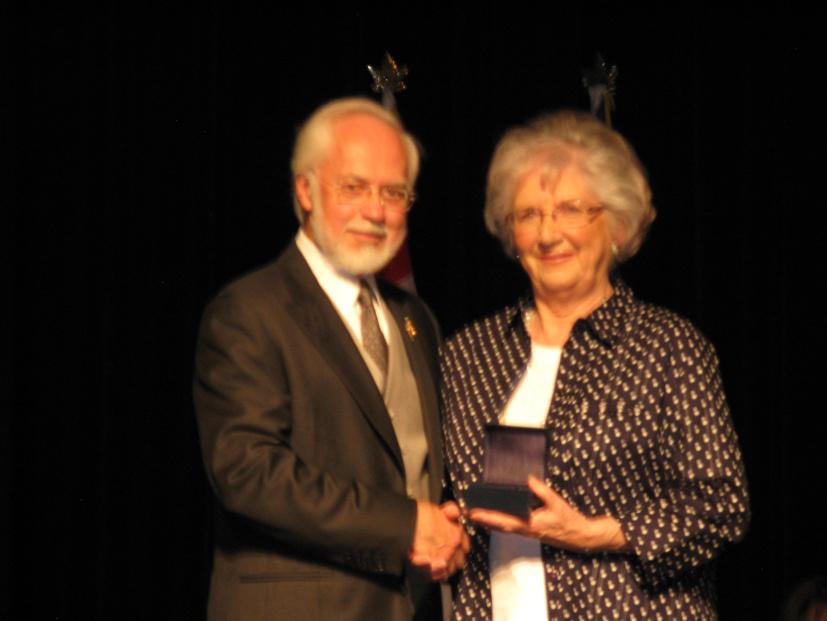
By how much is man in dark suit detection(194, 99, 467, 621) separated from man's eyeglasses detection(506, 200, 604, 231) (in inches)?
13.1

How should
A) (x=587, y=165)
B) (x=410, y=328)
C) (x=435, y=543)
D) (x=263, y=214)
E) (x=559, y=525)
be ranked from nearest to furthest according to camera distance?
(x=559, y=525) < (x=435, y=543) < (x=587, y=165) < (x=410, y=328) < (x=263, y=214)

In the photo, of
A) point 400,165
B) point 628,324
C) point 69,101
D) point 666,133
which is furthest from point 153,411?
point 666,133

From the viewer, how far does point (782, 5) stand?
4008 mm

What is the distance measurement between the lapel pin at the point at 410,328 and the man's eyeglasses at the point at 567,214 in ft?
1.36

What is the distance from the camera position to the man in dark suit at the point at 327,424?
2.51 meters

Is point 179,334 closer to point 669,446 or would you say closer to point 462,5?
point 462,5

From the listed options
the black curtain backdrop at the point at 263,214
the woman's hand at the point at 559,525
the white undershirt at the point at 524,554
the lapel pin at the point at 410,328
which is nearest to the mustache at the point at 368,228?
the lapel pin at the point at 410,328

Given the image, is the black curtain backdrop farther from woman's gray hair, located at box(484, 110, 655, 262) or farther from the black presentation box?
the black presentation box

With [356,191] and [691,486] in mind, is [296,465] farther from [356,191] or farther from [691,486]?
[691,486]

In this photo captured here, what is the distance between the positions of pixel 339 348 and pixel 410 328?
1.11 ft

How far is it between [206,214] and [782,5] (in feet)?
6.46

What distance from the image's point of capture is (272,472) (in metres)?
2.49

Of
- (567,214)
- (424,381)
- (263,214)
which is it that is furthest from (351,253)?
(263,214)

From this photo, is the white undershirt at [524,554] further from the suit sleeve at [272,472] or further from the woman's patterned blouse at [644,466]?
the suit sleeve at [272,472]
